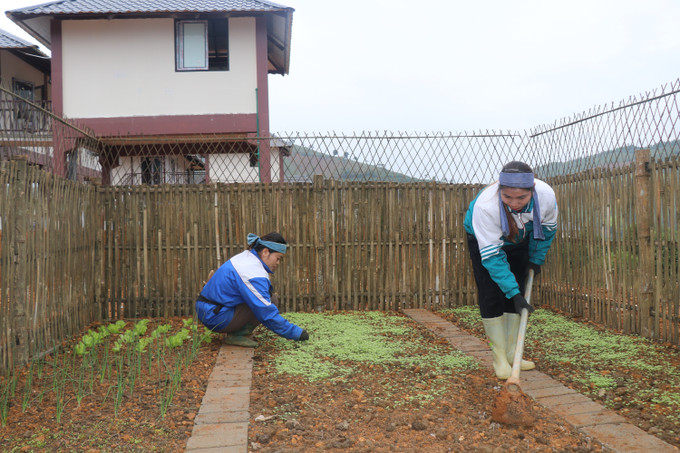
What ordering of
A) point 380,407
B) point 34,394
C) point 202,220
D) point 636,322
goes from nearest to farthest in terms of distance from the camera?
1. point 380,407
2. point 34,394
3. point 636,322
4. point 202,220

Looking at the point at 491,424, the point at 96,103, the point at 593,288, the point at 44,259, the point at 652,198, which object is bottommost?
the point at 491,424

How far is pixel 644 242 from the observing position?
4.97m

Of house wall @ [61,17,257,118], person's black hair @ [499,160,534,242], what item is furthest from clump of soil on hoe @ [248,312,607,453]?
house wall @ [61,17,257,118]

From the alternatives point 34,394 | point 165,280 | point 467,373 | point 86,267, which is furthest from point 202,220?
point 467,373

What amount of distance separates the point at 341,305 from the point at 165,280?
87.1 inches

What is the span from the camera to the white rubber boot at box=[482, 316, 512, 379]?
392 centimetres

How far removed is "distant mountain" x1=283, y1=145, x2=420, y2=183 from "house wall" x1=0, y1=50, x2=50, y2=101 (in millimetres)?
12467

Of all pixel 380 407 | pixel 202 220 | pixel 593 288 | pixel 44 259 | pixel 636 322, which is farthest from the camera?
pixel 202 220

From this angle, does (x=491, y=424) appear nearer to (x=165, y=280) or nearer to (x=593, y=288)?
(x=593, y=288)

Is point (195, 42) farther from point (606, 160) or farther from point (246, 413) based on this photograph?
point (246, 413)

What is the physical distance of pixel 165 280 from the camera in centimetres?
664

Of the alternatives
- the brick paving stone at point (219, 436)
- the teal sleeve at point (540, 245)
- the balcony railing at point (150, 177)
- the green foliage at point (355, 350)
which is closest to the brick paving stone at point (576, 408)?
the green foliage at point (355, 350)

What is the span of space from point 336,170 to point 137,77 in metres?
7.07

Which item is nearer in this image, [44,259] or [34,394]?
[34,394]
